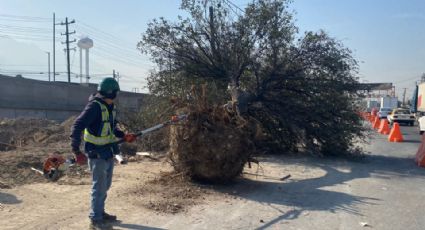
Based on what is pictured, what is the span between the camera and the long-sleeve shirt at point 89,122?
5180 millimetres

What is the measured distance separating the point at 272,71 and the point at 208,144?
5.73 m

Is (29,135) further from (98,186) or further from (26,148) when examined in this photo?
(98,186)

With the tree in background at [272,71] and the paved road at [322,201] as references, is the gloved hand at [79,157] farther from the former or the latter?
the tree in background at [272,71]

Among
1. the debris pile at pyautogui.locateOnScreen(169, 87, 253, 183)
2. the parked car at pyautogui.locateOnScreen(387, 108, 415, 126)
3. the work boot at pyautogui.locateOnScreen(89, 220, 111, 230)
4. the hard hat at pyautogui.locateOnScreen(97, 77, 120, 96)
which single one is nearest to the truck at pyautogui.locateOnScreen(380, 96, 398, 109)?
the parked car at pyautogui.locateOnScreen(387, 108, 415, 126)

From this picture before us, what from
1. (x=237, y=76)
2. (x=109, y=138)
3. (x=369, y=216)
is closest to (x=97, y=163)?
(x=109, y=138)

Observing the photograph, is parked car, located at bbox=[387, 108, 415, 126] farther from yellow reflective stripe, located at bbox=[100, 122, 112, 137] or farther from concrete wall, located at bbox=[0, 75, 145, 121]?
yellow reflective stripe, located at bbox=[100, 122, 112, 137]

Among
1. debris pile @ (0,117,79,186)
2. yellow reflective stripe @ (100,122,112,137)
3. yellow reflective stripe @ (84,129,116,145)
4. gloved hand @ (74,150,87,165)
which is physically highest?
yellow reflective stripe @ (100,122,112,137)

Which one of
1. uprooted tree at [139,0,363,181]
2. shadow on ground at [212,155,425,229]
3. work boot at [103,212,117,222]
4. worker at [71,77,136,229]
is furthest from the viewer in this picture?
uprooted tree at [139,0,363,181]

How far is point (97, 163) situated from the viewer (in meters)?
5.41

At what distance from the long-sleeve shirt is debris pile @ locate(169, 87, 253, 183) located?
7.57 ft

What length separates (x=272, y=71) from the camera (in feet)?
41.5

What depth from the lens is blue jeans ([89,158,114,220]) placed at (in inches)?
208

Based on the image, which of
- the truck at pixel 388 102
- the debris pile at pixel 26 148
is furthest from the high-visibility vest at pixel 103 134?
the truck at pixel 388 102

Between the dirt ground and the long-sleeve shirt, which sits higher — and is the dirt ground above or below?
below
